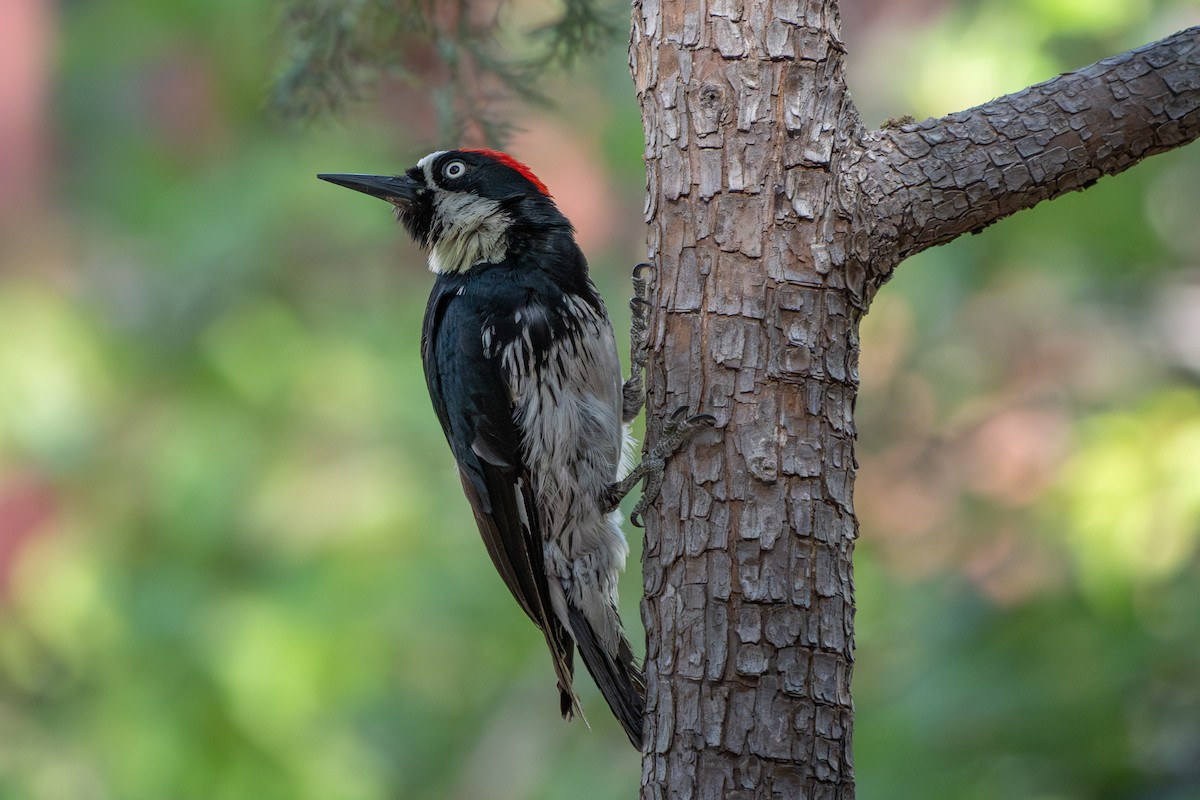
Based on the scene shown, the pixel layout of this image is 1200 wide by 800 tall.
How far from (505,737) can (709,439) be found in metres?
5.87

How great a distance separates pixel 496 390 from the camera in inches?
144

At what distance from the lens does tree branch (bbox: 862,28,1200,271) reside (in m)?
2.78

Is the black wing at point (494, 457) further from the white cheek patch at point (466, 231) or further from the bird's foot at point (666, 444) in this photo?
the bird's foot at point (666, 444)

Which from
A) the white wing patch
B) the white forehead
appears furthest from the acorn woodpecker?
the white forehead

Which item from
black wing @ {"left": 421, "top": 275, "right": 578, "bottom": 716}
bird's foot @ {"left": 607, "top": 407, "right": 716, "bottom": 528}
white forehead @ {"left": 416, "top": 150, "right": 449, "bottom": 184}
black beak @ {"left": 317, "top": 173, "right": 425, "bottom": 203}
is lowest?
bird's foot @ {"left": 607, "top": 407, "right": 716, "bottom": 528}

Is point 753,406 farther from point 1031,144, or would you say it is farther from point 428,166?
point 428,166

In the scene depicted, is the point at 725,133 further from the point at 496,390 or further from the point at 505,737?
the point at 505,737

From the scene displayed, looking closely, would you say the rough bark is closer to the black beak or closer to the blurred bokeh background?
the black beak

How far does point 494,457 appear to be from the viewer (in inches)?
145

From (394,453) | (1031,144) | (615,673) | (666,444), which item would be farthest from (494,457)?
(394,453)

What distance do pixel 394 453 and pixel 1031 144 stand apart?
511 centimetres

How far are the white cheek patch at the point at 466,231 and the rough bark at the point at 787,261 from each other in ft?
3.47

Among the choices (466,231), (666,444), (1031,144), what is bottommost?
(666,444)

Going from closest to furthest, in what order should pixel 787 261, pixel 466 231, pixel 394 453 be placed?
pixel 787 261
pixel 466 231
pixel 394 453
